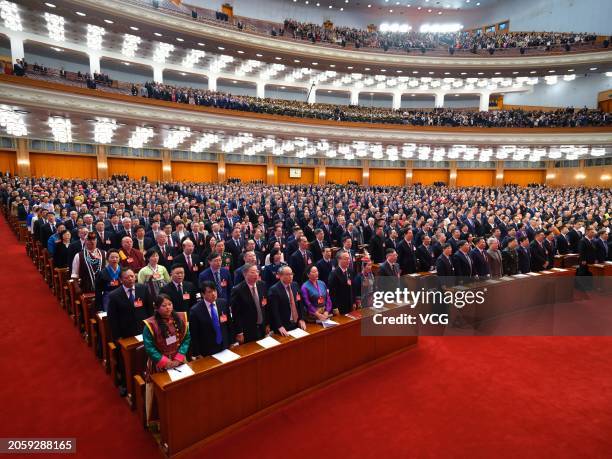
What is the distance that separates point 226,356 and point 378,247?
5.76 meters

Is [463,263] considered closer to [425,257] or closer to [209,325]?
[425,257]

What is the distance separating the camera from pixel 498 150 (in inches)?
992

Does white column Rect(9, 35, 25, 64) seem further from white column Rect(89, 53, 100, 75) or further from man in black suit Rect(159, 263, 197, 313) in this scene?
man in black suit Rect(159, 263, 197, 313)

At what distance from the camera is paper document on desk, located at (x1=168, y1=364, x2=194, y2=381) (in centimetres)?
299

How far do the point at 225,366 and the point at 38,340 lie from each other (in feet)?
11.5

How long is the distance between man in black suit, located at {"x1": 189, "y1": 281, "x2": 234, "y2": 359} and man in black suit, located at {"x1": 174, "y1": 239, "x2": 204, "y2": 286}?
2.26m

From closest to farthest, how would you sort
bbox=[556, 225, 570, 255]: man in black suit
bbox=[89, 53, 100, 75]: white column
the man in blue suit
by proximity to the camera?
the man in blue suit → bbox=[556, 225, 570, 255]: man in black suit → bbox=[89, 53, 100, 75]: white column

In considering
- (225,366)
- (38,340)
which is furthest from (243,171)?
(225,366)

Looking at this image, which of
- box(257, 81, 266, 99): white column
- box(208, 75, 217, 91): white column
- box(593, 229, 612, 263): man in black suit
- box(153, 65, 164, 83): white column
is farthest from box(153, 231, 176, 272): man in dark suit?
box(257, 81, 266, 99): white column

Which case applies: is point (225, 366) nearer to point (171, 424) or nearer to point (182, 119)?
point (171, 424)

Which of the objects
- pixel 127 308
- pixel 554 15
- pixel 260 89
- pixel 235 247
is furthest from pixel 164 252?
pixel 554 15

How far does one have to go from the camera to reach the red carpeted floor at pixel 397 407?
319 cm

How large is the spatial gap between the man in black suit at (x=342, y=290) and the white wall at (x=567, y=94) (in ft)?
117

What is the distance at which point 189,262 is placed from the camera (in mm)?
6086
